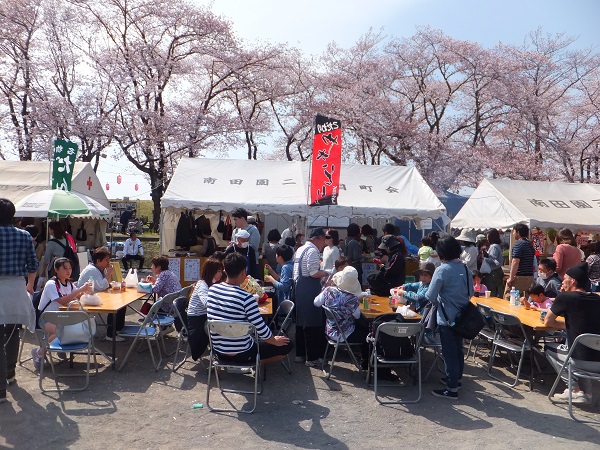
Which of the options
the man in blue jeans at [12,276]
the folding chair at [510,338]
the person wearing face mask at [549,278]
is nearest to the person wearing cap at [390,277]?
the folding chair at [510,338]

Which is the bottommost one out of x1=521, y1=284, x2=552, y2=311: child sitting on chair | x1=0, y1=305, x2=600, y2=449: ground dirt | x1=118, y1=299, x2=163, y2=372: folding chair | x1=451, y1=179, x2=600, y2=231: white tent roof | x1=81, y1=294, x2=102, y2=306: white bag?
x1=0, y1=305, x2=600, y2=449: ground dirt

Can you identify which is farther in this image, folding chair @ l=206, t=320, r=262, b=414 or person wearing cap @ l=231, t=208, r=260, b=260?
person wearing cap @ l=231, t=208, r=260, b=260

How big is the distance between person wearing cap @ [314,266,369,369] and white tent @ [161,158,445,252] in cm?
384

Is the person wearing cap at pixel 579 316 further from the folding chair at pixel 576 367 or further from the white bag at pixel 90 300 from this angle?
the white bag at pixel 90 300

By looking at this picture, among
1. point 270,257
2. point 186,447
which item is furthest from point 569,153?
point 186,447

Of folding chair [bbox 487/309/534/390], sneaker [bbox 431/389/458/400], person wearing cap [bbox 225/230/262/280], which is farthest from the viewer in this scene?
person wearing cap [bbox 225/230/262/280]

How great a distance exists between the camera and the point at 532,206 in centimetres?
969

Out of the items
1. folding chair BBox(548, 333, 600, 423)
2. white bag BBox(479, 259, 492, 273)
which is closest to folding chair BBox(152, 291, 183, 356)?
folding chair BBox(548, 333, 600, 423)

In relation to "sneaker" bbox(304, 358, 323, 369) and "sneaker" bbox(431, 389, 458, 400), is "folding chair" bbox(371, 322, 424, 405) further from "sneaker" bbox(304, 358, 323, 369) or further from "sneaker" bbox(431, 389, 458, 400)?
"sneaker" bbox(304, 358, 323, 369)

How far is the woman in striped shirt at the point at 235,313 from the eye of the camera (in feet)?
13.7

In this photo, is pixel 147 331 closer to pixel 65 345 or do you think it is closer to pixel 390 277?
pixel 65 345

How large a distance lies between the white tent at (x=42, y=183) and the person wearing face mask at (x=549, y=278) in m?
9.92

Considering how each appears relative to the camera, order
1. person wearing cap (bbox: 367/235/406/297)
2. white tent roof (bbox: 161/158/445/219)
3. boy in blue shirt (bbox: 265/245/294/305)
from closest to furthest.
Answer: boy in blue shirt (bbox: 265/245/294/305) → person wearing cap (bbox: 367/235/406/297) → white tent roof (bbox: 161/158/445/219)

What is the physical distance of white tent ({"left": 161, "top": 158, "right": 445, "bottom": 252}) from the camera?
343 inches
